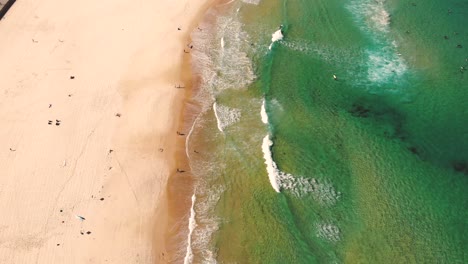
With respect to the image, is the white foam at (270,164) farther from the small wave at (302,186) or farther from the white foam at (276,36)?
the white foam at (276,36)

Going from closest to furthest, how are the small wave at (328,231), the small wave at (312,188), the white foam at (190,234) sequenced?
the white foam at (190,234)
the small wave at (328,231)
the small wave at (312,188)

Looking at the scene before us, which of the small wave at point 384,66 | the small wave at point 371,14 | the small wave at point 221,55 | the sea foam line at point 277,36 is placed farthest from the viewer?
the small wave at point 371,14

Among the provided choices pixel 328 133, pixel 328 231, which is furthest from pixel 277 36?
pixel 328 231

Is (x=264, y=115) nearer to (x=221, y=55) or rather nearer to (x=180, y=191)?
(x=221, y=55)

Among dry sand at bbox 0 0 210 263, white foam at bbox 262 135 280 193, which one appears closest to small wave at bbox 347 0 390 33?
dry sand at bbox 0 0 210 263

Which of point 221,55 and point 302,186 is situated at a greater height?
point 221,55

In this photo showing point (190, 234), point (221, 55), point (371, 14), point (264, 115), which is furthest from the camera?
point (371, 14)

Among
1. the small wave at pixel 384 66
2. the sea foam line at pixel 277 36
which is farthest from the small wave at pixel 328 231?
the sea foam line at pixel 277 36
